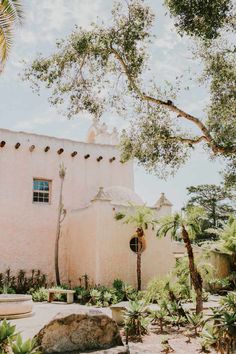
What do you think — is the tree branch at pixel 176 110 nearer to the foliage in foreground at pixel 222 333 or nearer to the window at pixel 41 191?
the foliage in foreground at pixel 222 333

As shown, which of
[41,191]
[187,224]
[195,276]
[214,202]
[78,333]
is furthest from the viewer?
[214,202]

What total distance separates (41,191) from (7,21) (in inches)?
545

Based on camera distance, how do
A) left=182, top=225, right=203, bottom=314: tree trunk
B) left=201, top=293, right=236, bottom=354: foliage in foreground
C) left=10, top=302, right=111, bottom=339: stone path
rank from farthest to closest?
left=182, top=225, right=203, bottom=314: tree trunk → left=10, top=302, right=111, bottom=339: stone path → left=201, top=293, right=236, bottom=354: foliage in foreground

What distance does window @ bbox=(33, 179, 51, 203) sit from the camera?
74.6 feet

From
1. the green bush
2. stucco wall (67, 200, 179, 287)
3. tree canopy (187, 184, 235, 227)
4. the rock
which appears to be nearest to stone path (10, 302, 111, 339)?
the rock

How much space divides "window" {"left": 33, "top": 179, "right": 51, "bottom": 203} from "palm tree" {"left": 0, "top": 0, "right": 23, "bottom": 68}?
12886mm

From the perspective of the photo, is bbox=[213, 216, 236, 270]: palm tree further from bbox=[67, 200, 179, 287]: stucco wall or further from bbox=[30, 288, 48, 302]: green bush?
bbox=[30, 288, 48, 302]: green bush

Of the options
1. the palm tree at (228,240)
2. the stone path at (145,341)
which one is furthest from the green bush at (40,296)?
the palm tree at (228,240)

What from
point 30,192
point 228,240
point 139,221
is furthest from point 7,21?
point 228,240

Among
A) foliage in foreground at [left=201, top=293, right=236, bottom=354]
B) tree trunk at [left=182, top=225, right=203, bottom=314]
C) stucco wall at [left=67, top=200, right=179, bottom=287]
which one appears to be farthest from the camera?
stucco wall at [left=67, top=200, right=179, bottom=287]

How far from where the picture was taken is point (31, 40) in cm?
1060

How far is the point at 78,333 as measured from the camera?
304 inches

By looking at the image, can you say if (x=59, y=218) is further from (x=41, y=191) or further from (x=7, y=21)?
(x=7, y=21)

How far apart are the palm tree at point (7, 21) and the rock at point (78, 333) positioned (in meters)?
6.85
